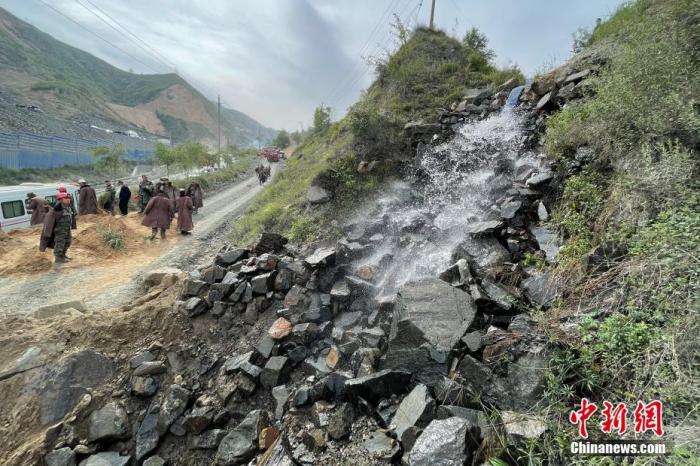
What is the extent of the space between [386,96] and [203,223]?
9.83 metres

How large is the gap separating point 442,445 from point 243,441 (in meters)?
2.26

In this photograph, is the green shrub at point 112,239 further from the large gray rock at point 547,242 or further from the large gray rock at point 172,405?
the large gray rock at point 547,242

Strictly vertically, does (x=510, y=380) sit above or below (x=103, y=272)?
above

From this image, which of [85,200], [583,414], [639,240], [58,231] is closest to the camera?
[583,414]

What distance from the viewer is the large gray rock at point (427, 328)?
3.49 metres

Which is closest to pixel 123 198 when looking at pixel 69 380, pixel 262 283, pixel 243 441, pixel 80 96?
pixel 69 380

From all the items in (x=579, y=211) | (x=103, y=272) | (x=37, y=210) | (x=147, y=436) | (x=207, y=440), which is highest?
(x=579, y=211)

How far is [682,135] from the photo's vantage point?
4.09 meters

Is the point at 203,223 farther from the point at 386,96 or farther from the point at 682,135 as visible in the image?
the point at 682,135

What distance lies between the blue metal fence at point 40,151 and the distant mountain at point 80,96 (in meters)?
7.72

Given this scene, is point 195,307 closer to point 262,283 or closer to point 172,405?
point 262,283

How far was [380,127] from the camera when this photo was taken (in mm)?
9945

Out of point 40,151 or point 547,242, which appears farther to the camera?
point 40,151

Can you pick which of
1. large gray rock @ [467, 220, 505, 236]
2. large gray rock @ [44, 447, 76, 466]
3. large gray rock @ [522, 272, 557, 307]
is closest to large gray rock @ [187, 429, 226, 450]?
large gray rock @ [44, 447, 76, 466]
